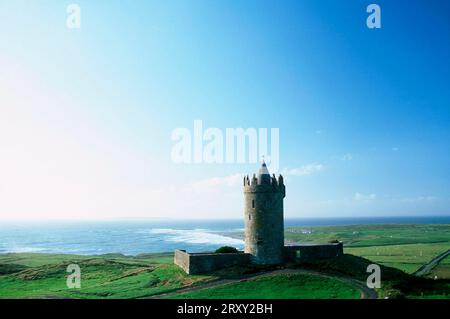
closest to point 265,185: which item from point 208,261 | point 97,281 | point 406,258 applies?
point 208,261

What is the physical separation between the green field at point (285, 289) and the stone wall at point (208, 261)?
5.27 metres

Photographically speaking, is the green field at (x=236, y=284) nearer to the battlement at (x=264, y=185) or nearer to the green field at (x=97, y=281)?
the green field at (x=97, y=281)

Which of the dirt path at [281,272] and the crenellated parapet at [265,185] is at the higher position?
the crenellated parapet at [265,185]

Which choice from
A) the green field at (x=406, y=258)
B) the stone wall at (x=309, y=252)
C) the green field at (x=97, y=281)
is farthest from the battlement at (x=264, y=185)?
the green field at (x=406, y=258)

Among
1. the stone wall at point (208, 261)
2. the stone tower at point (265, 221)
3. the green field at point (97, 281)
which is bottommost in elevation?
the green field at point (97, 281)

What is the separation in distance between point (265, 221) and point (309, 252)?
22.2ft

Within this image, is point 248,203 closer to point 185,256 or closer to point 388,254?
point 185,256

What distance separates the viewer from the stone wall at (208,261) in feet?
134

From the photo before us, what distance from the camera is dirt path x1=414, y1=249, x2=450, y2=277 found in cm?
6279

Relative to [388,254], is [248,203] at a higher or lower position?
higher

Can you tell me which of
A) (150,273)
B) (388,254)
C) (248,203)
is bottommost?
(388,254)
